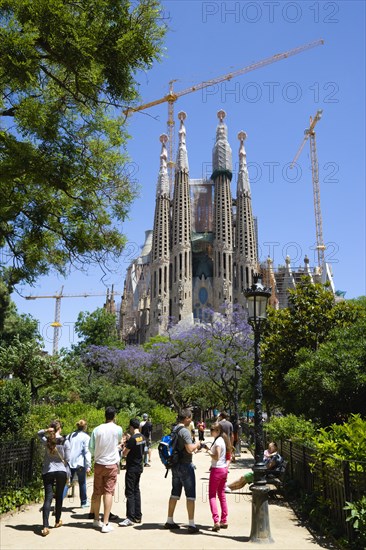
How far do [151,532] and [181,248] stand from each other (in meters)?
75.8

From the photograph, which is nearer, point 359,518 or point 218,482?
point 359,518

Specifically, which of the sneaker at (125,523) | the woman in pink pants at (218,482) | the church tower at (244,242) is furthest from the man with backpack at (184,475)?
the church tower at (244,242)

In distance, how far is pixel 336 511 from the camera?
7137mm

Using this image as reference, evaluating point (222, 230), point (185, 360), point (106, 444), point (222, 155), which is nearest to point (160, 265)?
point (222, 230)

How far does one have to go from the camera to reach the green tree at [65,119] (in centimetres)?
766

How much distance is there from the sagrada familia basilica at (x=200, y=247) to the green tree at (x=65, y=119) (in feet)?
223

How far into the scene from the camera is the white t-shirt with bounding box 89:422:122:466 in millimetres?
7332

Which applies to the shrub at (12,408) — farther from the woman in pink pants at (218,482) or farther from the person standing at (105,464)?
the woman in pink pants at (218,482)

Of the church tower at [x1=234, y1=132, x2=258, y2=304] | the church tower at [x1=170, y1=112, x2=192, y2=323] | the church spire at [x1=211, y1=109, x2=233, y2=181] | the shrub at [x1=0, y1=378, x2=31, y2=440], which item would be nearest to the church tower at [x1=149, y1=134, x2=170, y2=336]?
the church tower at [x1=170, y1=112, x2=192, y2=323]

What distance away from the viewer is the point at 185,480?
287 inches

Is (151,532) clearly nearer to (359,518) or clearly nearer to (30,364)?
(359,518)

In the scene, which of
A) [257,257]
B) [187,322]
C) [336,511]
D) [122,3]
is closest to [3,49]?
[122,3]

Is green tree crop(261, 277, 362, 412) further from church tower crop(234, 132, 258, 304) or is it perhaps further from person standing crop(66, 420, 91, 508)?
church tower crop(234, 132, 258, 304)

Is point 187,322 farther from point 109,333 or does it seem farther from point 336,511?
point 336,511
